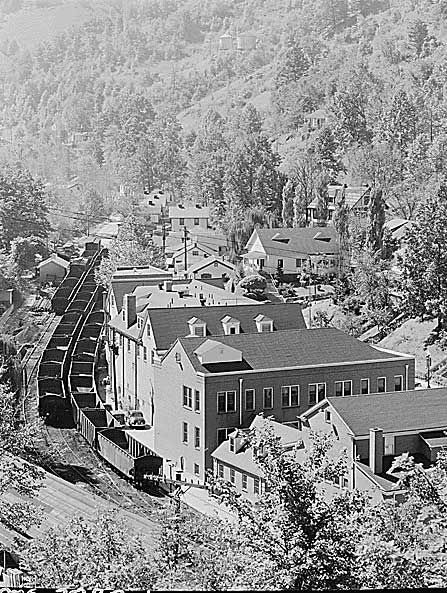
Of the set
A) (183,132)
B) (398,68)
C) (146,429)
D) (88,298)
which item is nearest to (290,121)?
(398,68)

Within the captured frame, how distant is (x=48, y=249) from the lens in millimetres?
27250

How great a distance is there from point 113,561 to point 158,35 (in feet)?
258

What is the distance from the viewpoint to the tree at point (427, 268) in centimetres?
1502

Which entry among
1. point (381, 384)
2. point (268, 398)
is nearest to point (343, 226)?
point (381, 384)

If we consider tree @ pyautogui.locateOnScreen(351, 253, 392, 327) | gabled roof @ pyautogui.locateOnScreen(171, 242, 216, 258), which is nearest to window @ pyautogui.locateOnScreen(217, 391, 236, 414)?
tree @ pyautogui.locateOnScreen(351, 253, 392, 327)

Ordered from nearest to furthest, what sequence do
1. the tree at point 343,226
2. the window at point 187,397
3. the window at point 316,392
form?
the window at point 187,397, the window at point 316,392, the tree at point 343,226

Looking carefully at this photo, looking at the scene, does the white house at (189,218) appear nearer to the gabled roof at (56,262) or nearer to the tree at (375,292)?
the gabled roof at (56,262)

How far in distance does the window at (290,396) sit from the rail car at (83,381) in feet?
4.96

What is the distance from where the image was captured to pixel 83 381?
1603 cm

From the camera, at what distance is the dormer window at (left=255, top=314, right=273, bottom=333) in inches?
518

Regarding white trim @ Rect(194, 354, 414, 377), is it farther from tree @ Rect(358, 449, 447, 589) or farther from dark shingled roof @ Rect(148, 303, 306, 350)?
tree @ Rect(358, 449, 447, 589)

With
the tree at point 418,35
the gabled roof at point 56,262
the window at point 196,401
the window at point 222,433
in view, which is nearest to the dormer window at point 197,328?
the window at point 196,401

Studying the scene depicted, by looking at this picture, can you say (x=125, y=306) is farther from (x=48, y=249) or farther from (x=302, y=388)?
(x=48, y=249)

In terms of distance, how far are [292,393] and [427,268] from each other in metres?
4.30
